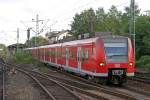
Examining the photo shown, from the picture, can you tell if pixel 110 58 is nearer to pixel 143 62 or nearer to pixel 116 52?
pixel 116 52

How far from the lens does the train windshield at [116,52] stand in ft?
70.8

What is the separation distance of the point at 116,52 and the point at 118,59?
1.28 ft

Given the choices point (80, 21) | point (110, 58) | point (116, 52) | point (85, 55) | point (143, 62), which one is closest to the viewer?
point (110, 58)

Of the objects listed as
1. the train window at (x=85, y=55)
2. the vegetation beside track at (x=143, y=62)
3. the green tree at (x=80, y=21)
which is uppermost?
the green tree at (x=80, y=21)

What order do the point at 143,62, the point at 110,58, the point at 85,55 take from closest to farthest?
the point at 110,58 → the point at 85,55 → the point at 143,62

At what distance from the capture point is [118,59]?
2164cm

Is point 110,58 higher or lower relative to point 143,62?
higher

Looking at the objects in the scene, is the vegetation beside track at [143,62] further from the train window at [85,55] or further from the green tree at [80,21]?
the green tree at [80,21]

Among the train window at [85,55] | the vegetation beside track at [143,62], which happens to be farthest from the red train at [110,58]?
the vegetation beside track at [143,62]

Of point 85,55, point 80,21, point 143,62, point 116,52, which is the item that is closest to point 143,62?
point 143,62

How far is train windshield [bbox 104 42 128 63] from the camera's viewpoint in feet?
70.8

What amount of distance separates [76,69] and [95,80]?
4.62 meters

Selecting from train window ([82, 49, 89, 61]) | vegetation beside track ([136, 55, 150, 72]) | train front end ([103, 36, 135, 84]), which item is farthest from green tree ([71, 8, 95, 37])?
train front end ([103, 36, 135, 84])

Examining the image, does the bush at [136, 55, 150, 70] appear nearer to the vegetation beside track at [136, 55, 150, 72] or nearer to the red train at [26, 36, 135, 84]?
the vegetation beside track at [136, 55, 150, 72]
